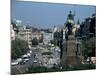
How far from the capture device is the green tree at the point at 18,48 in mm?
2785

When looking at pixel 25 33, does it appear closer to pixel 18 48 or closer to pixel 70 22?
pixel 18 48

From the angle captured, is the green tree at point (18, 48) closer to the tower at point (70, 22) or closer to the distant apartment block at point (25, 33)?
the distant apartment block at point (25, 33)

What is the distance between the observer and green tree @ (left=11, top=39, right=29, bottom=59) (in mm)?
2785

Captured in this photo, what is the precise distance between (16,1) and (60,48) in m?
0.89

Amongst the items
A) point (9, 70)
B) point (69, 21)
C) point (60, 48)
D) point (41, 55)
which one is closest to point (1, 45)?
point (9, 70)

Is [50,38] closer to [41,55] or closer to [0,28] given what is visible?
[41,55]

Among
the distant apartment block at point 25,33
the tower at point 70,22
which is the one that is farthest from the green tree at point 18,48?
the tower at point 70,22

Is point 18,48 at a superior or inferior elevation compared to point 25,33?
inferior

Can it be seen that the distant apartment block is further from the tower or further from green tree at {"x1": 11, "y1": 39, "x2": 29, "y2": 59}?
the tower

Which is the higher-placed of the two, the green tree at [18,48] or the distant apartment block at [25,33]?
the distant apartment block at [25,33]

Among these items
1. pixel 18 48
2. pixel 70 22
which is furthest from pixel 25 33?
pixel 70 22

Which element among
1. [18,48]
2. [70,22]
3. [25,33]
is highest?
[70,22]

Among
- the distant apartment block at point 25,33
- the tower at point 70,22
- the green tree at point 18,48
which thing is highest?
the tower at point 70,22

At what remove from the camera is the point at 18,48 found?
9.25 ft
